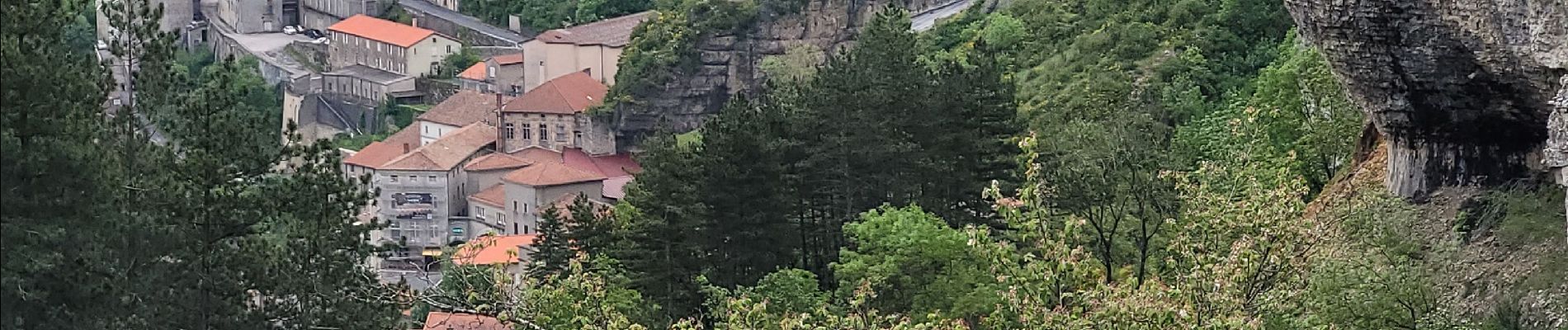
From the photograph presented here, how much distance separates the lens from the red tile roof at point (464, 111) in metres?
75.2

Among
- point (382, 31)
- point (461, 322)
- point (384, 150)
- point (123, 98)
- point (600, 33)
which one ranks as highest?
point (123, 98)

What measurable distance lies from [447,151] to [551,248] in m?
40.5

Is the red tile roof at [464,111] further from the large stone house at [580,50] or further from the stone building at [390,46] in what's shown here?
the stone building at [390,46]

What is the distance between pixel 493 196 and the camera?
67.1 metres

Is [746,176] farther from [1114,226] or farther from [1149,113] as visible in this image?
[1149,113]

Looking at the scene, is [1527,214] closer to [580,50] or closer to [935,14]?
[935,14]

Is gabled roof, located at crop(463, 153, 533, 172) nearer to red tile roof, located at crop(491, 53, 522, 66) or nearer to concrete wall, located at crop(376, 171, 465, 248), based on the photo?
concrete wall, located at crop(376, 171, 465, 248)

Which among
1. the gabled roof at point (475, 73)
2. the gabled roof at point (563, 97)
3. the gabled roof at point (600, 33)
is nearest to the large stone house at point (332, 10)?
the gabled roof at point (475, 73)

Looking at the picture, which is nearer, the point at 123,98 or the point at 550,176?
the point at 123,98

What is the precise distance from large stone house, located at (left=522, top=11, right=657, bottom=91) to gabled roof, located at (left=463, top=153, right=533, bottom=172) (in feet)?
15.0

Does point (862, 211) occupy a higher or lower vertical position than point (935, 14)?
higher

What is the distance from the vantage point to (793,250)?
27141 mm

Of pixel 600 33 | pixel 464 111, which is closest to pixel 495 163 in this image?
pixel 464 111

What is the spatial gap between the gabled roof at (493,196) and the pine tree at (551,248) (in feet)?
109
